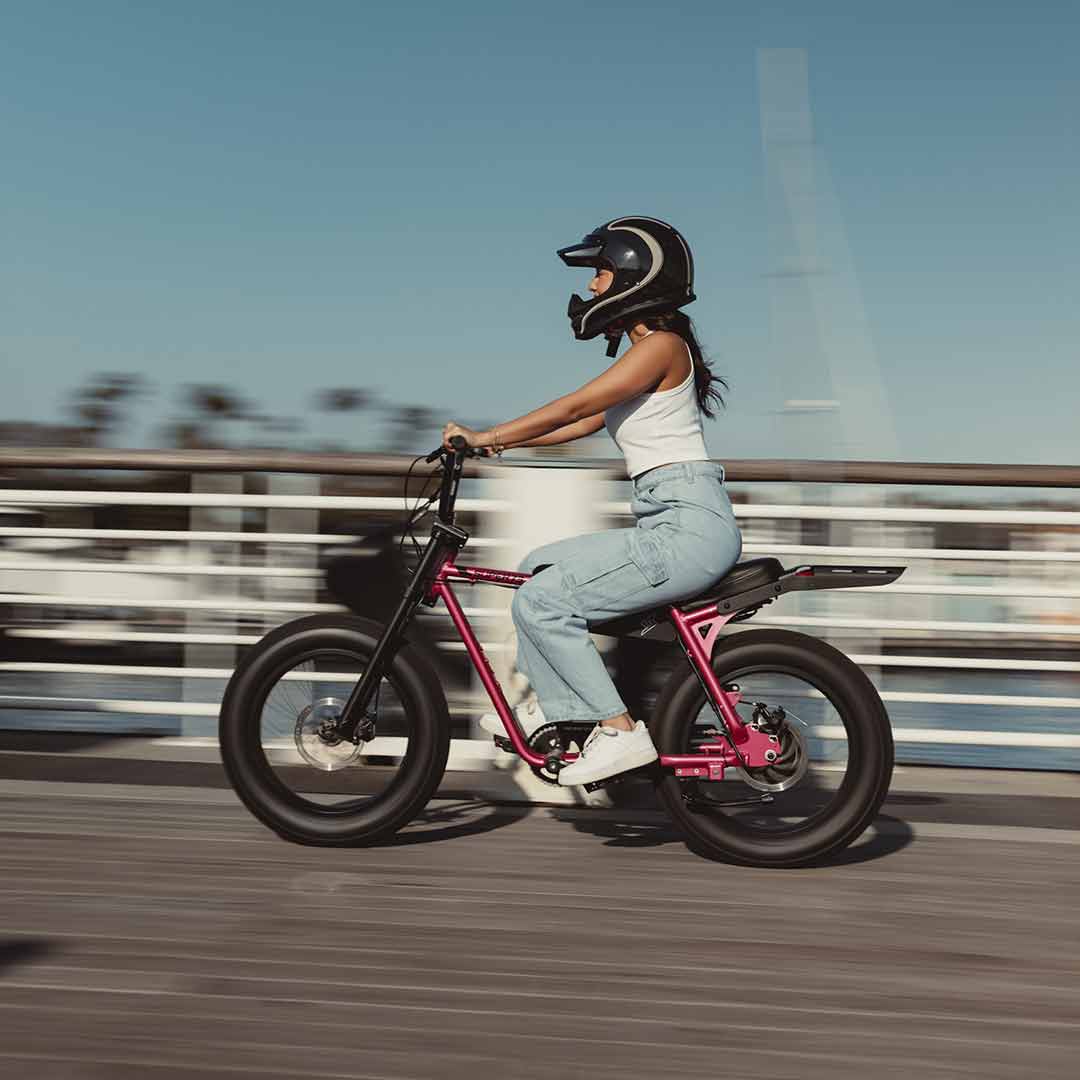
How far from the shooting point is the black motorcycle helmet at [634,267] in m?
4.10

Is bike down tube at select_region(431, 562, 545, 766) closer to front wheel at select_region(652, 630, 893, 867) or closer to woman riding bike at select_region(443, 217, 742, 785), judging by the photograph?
woman riding bike at select_region(443, 217, 742, 785)

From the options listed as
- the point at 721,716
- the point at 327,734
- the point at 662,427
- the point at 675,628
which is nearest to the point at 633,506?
the point at 662,427

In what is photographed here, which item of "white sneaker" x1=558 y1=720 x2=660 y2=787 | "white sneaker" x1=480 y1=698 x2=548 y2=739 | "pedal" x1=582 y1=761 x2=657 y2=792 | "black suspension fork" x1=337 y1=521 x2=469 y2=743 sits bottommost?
"pedal" x1=582 y1=761 x2=657 y2=792

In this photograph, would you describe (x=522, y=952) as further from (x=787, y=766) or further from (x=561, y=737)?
(x=787, y=766)

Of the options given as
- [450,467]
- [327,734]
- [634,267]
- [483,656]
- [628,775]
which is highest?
[634,267]

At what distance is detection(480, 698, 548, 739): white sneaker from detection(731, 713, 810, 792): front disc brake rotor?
0.57 metres

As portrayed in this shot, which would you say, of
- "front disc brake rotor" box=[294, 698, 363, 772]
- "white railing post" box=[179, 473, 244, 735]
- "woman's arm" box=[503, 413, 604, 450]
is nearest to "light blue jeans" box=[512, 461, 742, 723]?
"woman's arm" box=[503, 413, 604, 450]

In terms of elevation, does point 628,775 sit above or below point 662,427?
below

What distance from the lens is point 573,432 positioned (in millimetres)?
4367

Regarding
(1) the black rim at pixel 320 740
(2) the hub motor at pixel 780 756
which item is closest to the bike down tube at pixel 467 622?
(1) the black rim at pixel 320 740

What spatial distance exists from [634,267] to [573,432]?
53 cm

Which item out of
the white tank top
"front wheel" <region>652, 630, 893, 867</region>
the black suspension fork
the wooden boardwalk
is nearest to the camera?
the wooden boardwalk

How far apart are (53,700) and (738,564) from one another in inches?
113

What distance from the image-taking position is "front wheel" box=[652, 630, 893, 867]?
12.9 ft
